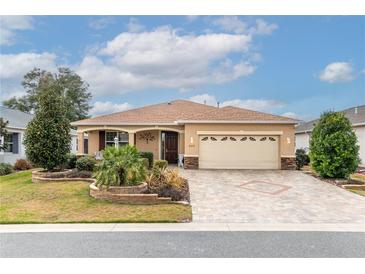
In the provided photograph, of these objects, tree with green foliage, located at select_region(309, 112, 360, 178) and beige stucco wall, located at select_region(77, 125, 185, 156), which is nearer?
tree with green foliage, located at select_region(309, 112, 360, 178)

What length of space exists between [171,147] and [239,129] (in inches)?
204

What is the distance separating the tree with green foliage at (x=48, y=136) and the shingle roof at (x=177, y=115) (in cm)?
669

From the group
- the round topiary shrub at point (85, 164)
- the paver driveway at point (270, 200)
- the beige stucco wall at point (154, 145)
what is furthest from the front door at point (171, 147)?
the round topiary shrub at point (85, 164)

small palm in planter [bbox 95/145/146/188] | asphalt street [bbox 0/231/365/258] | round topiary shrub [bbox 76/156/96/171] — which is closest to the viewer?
asphalt street [bbox 0/231/365/258]

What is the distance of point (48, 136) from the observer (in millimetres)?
12680

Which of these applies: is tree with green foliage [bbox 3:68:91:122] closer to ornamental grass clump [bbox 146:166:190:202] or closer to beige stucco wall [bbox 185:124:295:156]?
beige stucco wall [bbox 185:124:295:156]

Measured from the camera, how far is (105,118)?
20531 mm

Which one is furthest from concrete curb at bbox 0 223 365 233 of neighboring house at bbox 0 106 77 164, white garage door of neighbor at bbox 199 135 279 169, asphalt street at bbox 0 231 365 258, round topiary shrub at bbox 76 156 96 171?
neighboring house at bbox 0 106 77 164

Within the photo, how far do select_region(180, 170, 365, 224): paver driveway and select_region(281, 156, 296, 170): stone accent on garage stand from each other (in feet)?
6.42

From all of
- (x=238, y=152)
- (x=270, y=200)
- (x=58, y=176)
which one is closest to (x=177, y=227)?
(x=270, y=200)

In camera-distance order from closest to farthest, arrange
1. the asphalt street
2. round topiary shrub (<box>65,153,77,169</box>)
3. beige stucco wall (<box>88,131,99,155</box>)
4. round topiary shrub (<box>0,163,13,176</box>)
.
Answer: the asphalt street, round topiary shrub (<box>65,153,77,169</box>), round topiary shrub (<box>0,163,13,176</box>), beige stucco wall (<box>88,131,99,155</box>)

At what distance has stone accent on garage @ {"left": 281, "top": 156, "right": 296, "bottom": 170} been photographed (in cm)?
1738

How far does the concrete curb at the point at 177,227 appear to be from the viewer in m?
7.01

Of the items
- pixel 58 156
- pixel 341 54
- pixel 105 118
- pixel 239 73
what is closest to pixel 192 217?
pixel 58 156
